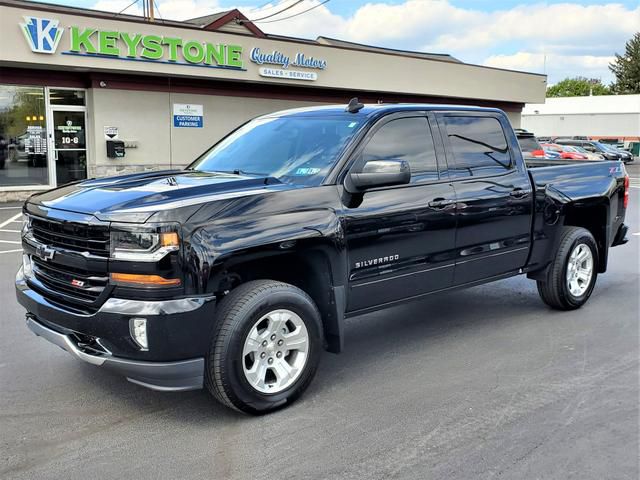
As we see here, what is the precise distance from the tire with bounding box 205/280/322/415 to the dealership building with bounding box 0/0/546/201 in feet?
48.8

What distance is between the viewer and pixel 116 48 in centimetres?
1745

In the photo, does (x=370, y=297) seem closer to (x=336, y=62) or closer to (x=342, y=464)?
(x=342, y=464)

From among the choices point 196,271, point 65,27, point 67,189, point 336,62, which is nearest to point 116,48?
point 65,27

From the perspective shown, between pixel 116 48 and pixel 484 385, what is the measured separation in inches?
624

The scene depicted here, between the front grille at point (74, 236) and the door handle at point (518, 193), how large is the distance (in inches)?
139

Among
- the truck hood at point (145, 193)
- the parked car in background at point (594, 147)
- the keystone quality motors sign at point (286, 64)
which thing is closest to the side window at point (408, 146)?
the truck hood at point (145, 193)

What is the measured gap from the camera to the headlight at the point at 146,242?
352 centimetres

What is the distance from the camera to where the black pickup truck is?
11.8 feet

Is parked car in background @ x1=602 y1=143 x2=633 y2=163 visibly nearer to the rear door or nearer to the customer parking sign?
the customer parking sign

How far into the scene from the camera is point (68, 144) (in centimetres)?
1831

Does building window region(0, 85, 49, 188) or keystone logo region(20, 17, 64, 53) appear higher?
keystone logo region(20, 17, 64, 53)

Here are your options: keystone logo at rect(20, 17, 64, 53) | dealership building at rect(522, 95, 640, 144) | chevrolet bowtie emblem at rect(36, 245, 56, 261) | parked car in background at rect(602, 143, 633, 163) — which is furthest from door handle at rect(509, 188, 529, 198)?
dealership building at rect(522, 95, 640, 144)

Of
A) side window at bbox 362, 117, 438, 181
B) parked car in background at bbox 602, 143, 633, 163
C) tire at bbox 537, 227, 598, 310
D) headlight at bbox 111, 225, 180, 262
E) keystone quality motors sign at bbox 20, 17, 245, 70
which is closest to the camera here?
headlight at bbox 111, 225, 180, 262

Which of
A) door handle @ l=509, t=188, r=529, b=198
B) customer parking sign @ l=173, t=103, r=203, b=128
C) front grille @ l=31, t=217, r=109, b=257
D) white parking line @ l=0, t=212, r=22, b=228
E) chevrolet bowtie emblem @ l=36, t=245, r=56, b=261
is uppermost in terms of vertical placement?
customer parking sign @ l=173, t=103, r=203, b=128
